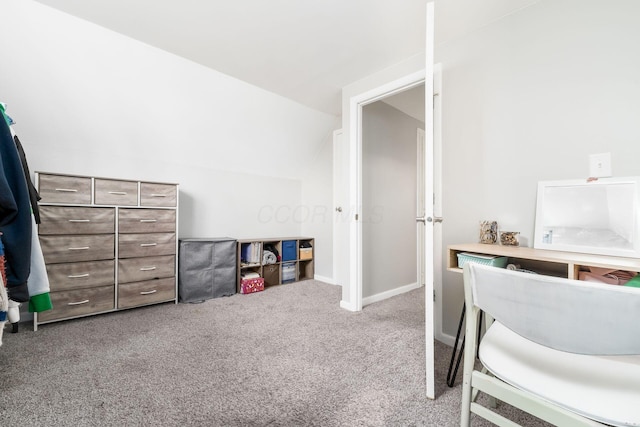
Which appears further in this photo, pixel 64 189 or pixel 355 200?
pixel 355 200

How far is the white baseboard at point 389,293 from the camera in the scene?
2.93 metres

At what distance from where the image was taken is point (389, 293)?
3.17 meters

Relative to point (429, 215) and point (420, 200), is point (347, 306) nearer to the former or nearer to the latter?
point (429, 215)

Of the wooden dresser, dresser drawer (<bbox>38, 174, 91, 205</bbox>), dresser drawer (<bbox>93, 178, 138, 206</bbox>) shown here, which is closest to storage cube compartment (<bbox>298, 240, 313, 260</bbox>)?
the wooden dresser

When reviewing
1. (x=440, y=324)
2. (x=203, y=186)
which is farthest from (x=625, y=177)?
(x=203, y=186)

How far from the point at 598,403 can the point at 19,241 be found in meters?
1.94

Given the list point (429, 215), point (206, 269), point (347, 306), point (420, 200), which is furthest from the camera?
point (420, 200)

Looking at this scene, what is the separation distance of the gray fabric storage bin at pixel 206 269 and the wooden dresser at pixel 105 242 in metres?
0.10

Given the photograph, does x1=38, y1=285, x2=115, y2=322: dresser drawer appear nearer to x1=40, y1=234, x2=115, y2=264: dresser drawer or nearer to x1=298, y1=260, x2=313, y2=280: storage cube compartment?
x1=40, y1=234, x2=115, y2=264: dresser drawer

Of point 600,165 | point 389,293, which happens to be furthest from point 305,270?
point 600,165

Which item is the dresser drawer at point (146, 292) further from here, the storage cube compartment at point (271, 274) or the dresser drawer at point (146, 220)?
the storage cube compartment at point (271, 274)

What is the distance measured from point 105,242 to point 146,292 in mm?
604

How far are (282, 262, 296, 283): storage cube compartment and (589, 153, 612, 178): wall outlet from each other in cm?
320

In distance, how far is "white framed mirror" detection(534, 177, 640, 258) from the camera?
51.6 inches
